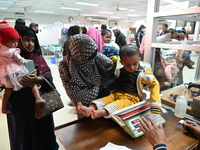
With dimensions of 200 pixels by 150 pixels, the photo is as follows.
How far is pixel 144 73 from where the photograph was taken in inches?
44.2

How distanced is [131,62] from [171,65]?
1150 mm

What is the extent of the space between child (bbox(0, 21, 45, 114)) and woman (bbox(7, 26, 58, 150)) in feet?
0.29

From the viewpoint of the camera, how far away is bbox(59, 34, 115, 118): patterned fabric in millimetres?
1022

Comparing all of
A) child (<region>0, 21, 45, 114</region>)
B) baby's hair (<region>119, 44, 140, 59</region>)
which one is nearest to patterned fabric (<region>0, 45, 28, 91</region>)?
child (<region>0, 21, 45, 114</region>)

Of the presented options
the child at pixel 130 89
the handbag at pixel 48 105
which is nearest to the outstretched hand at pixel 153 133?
the child at pixel 130 89

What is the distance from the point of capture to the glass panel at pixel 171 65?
169 centimetres

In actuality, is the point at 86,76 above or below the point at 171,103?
above

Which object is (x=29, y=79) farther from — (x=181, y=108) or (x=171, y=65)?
(x=171, y=65)

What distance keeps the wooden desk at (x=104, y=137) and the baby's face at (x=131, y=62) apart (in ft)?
1.44

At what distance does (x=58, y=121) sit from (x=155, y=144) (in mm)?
2059

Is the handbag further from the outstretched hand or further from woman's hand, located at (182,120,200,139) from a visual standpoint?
woman's hand, located at (182,120,200,139)

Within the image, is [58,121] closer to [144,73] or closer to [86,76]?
[86,76]

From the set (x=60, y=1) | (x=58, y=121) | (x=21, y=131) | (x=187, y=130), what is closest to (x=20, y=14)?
(x=60, y=1)

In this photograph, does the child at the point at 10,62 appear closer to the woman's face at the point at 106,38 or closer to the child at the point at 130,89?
the child at the point at 130,89
